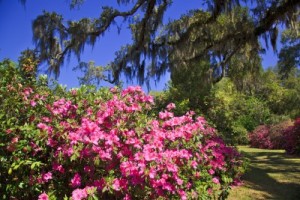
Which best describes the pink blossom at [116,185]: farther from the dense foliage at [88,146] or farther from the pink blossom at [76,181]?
the pink blossom at [76,181]

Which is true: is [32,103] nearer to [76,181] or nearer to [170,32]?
[76,181]

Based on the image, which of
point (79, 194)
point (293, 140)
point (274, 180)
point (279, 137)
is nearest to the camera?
point (79, 194)

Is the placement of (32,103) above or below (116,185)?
above

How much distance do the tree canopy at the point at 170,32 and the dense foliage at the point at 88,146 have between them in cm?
626

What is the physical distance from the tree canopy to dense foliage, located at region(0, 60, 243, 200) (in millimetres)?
6264

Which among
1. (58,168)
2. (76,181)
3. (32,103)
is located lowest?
(76,181)

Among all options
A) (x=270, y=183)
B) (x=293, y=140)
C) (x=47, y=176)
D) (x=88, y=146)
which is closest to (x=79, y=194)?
(x=88, y=146)

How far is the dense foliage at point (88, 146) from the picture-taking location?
360cm

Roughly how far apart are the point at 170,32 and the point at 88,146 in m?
9.04

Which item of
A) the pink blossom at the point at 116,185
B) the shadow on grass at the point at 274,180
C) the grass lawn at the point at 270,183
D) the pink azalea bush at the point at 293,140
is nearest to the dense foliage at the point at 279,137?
the pink azalea bush at the point at 293,140

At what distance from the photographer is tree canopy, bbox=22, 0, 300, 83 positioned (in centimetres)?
1021

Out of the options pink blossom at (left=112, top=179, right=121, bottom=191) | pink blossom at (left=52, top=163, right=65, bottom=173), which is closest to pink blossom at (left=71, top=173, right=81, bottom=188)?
pink blossom at (left=52, top=163, right=65, bottom=173)

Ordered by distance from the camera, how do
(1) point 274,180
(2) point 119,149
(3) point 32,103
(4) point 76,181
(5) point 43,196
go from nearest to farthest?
(5) point 43,196
(4) point 76,181
(2) point 119,149
(3) point 32,103
(1) point 274,180

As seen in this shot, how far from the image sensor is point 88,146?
3570 mm
